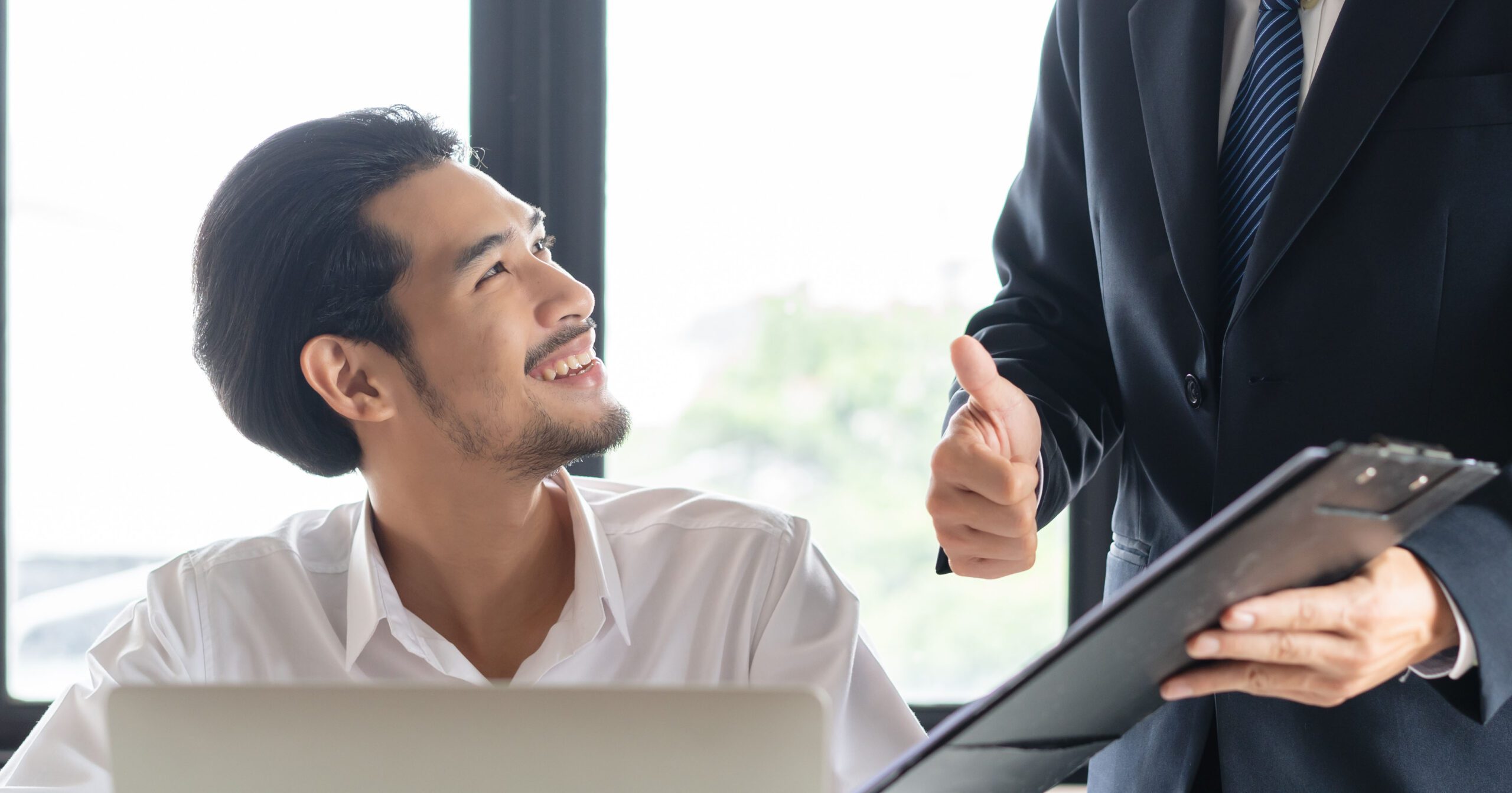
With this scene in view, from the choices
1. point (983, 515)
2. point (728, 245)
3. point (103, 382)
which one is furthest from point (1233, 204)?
point (103, 382)

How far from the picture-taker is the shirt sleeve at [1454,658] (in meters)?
0.79

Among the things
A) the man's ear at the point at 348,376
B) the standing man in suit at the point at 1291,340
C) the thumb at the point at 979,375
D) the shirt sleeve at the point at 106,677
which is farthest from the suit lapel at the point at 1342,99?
the shirt sleeve at the point at 106,677

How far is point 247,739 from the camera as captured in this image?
0.65 metres

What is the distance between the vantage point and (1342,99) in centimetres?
101

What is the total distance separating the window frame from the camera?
2.04m

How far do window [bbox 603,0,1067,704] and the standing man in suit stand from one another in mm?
760

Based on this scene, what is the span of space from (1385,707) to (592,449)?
98 cm

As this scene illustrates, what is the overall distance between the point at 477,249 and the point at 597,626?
1.80ft

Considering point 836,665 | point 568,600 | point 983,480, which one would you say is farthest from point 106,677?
point 983,480

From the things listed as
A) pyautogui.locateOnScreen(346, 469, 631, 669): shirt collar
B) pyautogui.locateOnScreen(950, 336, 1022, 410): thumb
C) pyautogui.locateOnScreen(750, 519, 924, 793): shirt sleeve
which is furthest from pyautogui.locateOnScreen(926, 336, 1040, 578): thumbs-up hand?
pyautogui.locateOnScreen(346, 469, 631, 669): shirt collar

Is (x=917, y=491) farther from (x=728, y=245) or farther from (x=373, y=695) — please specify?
(x=373, y=695)

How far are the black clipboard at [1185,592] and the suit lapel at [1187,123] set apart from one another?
0.49m

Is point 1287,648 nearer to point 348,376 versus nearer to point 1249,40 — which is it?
point 1249,40

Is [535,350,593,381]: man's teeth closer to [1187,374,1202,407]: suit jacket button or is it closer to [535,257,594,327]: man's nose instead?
[535,257,594,327]: man's nose
